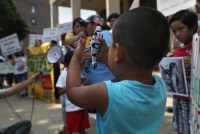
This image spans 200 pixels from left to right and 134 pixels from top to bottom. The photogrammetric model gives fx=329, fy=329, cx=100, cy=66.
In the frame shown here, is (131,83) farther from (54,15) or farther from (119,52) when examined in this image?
(54,15)

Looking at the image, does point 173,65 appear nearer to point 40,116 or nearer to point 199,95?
point 199,95

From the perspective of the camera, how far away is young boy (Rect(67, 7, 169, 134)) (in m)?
1.28

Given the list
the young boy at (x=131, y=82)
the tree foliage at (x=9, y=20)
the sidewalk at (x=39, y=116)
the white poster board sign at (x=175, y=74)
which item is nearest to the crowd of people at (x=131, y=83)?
the young boy at (x=131, y=82)

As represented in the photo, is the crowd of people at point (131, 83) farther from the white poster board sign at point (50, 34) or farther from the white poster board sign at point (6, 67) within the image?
the white poster board sign at point (6, 67)

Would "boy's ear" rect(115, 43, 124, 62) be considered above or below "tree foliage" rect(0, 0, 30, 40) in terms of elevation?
below

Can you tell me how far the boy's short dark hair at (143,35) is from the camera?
4.18 ft

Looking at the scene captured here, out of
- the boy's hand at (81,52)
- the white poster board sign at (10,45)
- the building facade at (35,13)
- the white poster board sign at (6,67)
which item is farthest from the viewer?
the building facade at (35,13)

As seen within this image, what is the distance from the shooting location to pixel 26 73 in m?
9.78

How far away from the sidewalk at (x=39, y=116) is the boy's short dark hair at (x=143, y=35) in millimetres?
3300

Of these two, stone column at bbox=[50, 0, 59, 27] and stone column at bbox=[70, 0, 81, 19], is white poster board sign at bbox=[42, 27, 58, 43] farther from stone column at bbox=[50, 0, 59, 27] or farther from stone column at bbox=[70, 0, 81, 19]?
stone column at bbox=[50, 0, 59, 27]

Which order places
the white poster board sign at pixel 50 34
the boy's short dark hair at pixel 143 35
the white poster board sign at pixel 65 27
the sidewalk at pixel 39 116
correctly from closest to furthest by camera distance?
the boy's short dark hair at pixel 143 35 → the sidewalk at pixel 39 116 → the white poster board sign at pixel 65 27 → the white poster board sign at pixel 50 34

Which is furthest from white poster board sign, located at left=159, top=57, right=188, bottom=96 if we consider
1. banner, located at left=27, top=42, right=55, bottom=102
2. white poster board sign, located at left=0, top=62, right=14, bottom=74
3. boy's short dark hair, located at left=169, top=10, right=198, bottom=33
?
white poster board sign, located at left=0, top=62, right=14, bottom=74

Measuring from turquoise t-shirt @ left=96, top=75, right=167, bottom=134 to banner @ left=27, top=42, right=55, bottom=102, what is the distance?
6.42 m

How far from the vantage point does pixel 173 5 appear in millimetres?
2750
